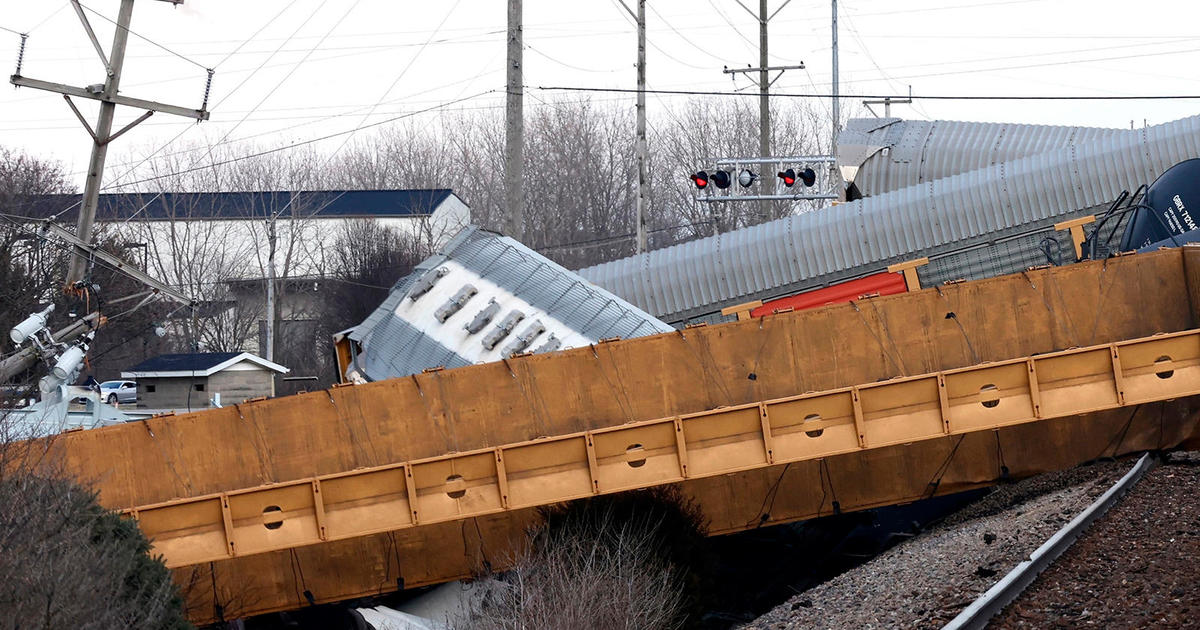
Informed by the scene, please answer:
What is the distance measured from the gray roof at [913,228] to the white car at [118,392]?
22035 millimetres

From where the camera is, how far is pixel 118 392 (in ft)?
Answer: 140

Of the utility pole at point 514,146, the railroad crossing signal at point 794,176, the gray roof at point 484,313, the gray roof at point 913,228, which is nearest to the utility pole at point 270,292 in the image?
the railroad crossing signal at point 794,176

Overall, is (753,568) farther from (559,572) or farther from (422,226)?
(422,226)

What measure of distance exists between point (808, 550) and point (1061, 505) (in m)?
4.72

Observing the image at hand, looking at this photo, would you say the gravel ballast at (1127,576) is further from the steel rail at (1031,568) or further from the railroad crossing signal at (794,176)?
the railroad crossing signal at (794,176)

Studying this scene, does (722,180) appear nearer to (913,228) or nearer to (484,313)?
(913,228)

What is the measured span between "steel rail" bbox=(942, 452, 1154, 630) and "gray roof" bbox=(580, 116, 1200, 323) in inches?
483

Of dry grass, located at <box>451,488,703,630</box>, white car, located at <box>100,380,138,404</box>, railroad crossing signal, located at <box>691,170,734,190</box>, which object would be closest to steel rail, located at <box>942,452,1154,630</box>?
dry grass, located at <box>451,488,703,630</box>

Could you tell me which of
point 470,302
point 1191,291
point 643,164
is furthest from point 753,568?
point 643,164

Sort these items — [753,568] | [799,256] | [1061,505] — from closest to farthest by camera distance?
1. [1061,505]
2. [753,568]
3. [799,256]

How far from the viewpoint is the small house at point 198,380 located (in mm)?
32812

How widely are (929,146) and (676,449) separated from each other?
19.7 meters

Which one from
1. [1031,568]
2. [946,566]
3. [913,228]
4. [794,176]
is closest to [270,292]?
[794,176]

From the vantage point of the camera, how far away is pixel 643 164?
29.0m
